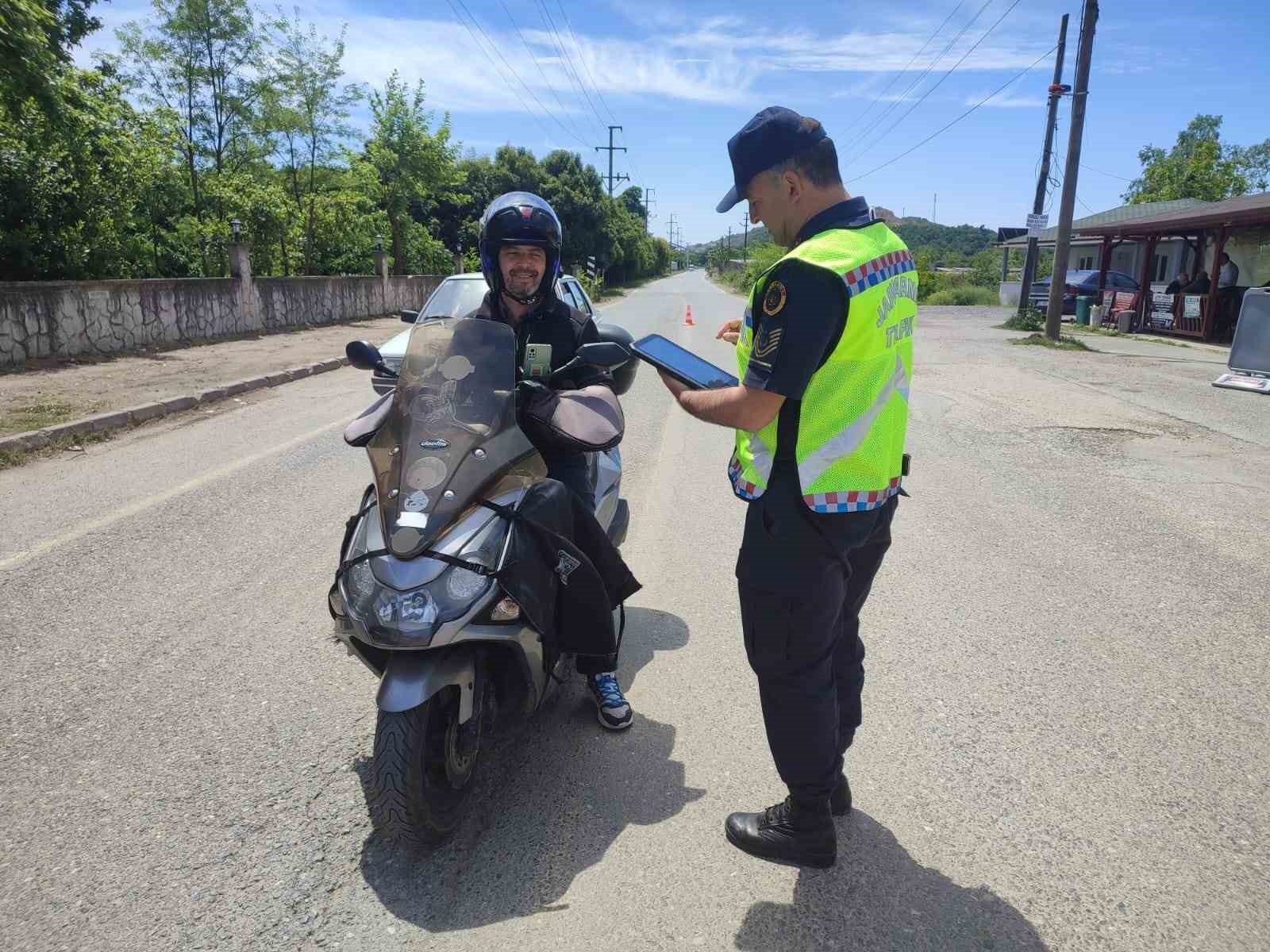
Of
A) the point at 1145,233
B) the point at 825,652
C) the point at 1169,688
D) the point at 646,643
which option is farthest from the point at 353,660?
the point at 1145,233

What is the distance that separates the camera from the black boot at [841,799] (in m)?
2.71

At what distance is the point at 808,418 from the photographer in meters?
2.23

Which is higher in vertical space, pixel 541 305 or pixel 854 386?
pixel 541 305

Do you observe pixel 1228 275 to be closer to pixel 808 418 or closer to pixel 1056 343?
pixel 1056 343

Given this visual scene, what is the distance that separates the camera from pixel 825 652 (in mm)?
2367

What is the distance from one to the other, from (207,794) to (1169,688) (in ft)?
12.1

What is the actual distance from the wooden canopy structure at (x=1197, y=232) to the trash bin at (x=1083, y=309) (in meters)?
0.45

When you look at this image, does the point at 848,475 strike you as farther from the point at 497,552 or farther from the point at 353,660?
the point at 353,660

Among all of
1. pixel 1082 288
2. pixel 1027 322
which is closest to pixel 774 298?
pixel 1027 322

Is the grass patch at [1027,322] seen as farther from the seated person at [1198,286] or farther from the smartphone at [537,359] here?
the smartphone at [537,359]

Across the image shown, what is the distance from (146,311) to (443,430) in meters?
15.1

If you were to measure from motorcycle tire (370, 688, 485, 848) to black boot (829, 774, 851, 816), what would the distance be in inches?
45.1

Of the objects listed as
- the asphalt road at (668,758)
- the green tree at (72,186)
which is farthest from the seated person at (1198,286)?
the green tree at (72,186)

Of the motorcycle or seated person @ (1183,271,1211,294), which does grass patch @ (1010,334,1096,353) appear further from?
the motorcycle
